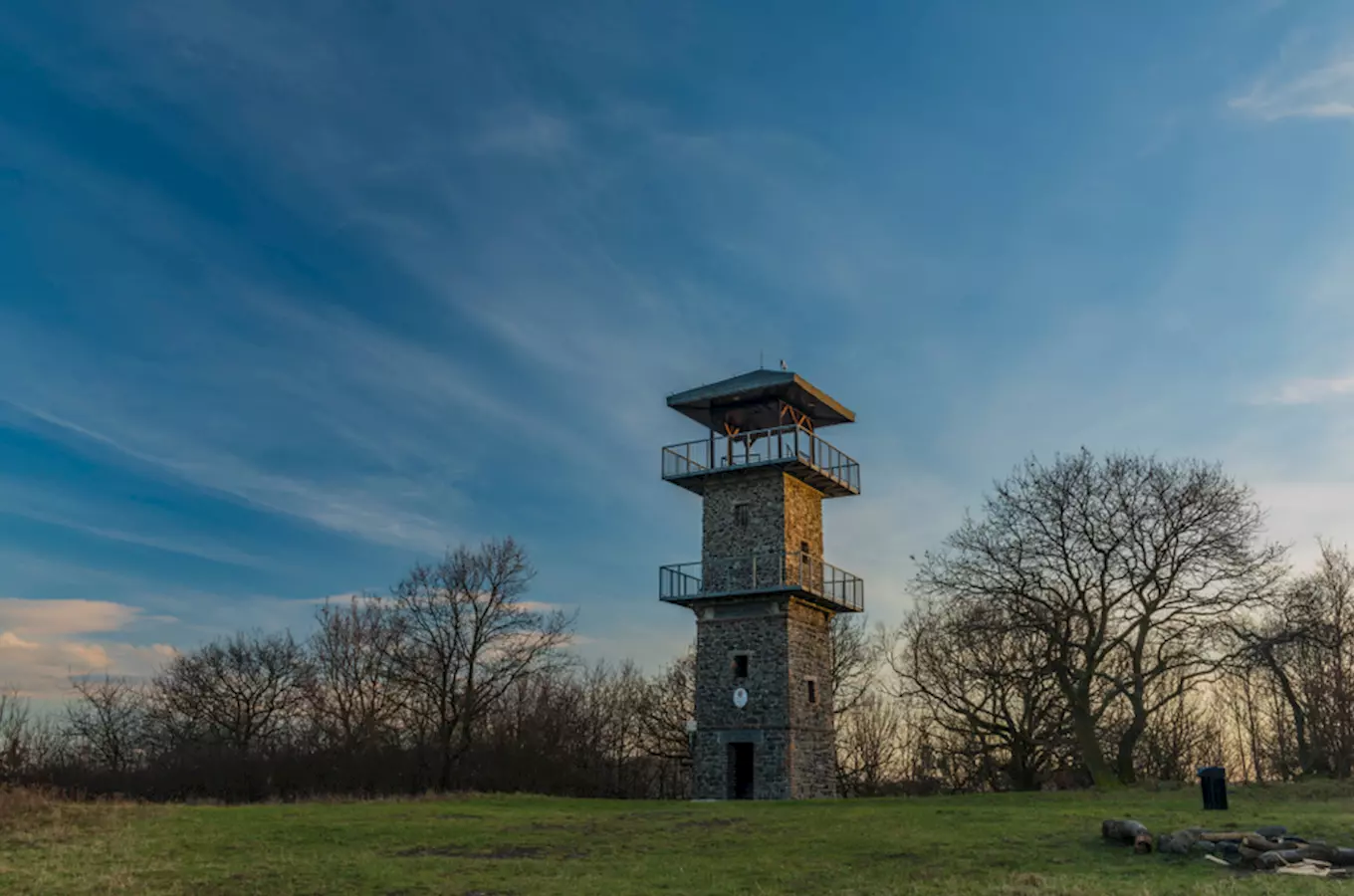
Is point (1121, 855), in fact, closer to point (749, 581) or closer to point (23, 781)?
point (749, 581)

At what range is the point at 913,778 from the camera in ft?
147

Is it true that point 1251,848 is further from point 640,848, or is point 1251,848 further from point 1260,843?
point 640,848

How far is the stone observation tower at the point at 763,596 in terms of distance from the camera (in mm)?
31609

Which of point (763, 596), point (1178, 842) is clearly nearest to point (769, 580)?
point (763, 596)

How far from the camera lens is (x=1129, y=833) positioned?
14906 mm

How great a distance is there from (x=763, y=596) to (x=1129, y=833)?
17.8 m

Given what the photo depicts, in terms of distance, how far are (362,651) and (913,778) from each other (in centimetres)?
2554

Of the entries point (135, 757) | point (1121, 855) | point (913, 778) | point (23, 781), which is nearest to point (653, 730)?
point (913, 778)

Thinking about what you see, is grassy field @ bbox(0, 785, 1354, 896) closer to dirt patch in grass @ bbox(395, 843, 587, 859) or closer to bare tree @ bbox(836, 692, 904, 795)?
dirt patch in grass @ bbox(395, 843, 587, 859)

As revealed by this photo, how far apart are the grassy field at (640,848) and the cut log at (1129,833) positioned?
0.21 meters

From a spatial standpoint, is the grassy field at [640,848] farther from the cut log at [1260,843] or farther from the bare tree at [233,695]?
the bare tree at [233,695]

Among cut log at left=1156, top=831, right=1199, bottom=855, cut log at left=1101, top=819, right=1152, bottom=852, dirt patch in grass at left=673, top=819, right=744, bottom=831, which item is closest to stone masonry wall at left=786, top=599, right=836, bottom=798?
dirt patch in grass at left=673, top=819, right=744, bottom=831

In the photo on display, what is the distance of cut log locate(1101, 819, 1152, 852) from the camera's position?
1457 cm

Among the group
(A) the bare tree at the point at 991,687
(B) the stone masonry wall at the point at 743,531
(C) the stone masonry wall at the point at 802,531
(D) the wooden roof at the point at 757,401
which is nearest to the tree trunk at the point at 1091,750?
(A) the bare tree at the point at 991,687
